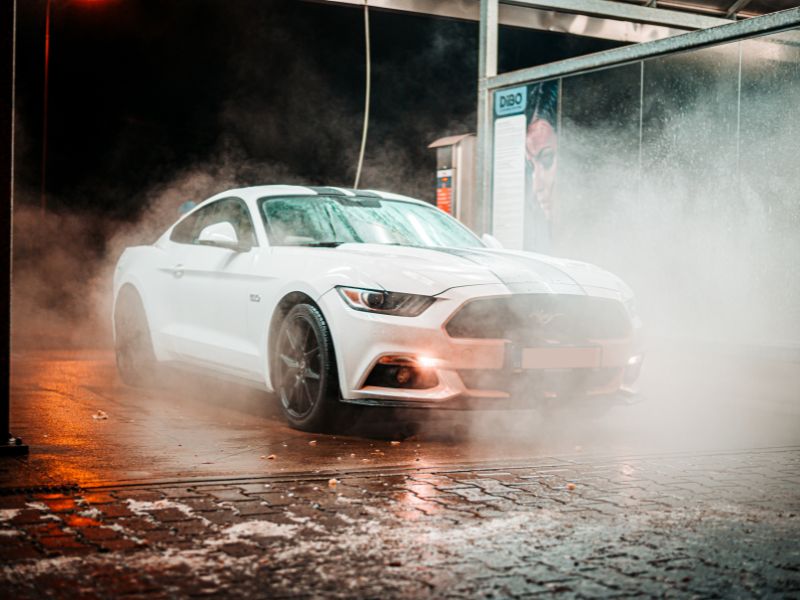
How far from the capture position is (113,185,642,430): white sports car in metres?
6.62

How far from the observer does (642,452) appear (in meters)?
6.59

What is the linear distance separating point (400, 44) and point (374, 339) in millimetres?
14951

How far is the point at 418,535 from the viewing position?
4402 mm

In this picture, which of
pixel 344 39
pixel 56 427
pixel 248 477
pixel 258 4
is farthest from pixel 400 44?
pixel 248 477

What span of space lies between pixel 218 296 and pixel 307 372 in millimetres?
1265

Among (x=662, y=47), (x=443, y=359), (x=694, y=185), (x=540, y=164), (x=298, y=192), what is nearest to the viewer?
(x=443, y=359)

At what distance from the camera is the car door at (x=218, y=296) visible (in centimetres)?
770

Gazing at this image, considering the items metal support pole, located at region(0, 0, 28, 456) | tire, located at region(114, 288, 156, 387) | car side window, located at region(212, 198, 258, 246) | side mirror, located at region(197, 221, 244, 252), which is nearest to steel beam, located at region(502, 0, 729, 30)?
car side window, located at region(212, 198, 258, 246)

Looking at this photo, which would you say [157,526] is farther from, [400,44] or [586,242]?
[400,44]

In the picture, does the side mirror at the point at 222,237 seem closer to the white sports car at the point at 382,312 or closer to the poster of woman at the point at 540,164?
the white sports car at the point at 382,312

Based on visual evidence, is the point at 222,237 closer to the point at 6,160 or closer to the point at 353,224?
the point at 353,224

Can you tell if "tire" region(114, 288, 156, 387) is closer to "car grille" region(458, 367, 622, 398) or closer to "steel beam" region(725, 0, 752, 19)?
"car grille" region(458, 367, 622, 398)

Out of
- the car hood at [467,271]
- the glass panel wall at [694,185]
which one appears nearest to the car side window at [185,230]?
the car hood at [467,271]

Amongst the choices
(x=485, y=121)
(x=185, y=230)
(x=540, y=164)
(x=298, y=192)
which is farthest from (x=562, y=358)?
(x=485, y=121)
